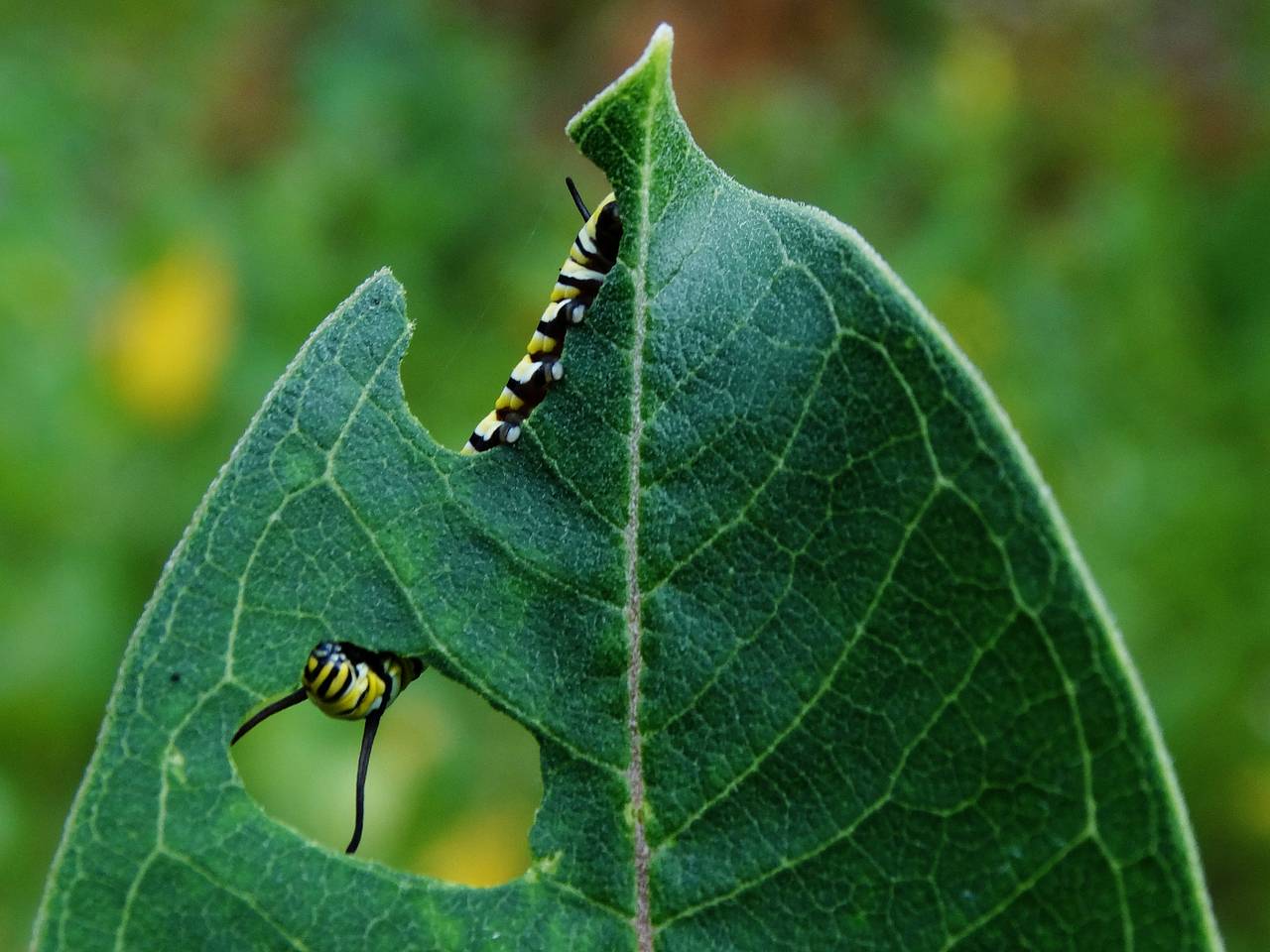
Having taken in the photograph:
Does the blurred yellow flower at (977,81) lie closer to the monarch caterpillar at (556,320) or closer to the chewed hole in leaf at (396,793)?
the chewed hole in leaf at (396,793)

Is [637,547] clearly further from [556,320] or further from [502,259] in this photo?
[502,259]

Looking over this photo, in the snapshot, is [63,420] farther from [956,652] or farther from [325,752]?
[956,652]

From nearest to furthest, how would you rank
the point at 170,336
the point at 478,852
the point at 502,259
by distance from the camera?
the point at 478,852, the point at 170,336, the point at 502,259

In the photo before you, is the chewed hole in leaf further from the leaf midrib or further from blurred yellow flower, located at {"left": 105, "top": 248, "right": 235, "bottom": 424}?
the leaf midrib

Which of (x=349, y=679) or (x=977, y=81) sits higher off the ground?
(x=977, y=81)

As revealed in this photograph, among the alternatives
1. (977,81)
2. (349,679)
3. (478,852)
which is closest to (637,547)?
(349,679)

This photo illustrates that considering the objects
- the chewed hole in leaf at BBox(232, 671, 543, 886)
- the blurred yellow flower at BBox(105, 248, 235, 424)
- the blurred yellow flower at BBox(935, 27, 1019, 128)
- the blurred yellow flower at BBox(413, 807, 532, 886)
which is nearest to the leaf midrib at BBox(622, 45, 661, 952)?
the chewed hole in leaf at BBox(232, 671, 543, 886)
